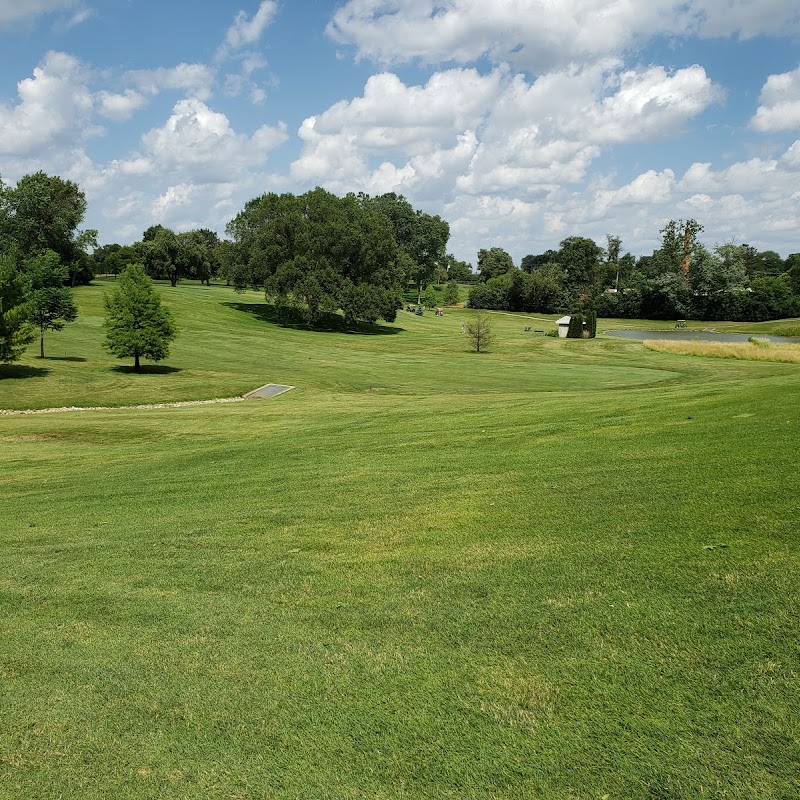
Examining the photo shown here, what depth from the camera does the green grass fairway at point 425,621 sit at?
4.36m

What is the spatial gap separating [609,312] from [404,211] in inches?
1720

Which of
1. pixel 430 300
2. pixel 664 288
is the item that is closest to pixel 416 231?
pixel 430 300

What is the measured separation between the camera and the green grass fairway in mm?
4359

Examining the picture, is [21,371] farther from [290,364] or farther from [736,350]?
[736,350]

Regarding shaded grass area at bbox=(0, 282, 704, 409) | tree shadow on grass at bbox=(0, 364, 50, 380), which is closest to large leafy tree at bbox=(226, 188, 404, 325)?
shaded grass area at bbox=(0, 282, 704, 409)

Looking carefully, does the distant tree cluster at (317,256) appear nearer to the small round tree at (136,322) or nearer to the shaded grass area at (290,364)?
the shaded grass area at (290,364)

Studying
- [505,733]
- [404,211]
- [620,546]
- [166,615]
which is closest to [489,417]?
[620,546]

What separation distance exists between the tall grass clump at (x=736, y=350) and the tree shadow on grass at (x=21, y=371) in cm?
4364

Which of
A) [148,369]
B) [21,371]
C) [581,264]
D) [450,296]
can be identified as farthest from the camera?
[450,296]

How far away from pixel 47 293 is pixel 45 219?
146 ft

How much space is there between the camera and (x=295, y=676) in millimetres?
5453

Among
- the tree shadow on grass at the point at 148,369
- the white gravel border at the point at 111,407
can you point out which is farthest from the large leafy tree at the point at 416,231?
the white gravel border at the point at 111,407

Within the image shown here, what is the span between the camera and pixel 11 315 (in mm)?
33688

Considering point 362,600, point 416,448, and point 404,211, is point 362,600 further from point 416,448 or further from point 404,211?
point 404,211
